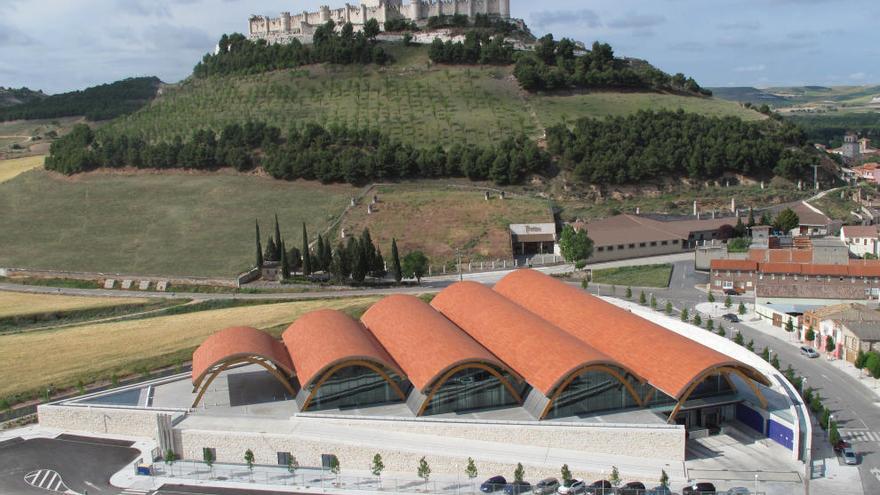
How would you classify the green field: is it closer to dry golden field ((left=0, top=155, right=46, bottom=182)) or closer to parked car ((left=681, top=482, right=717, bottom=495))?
dry golden field ((left=0, top=155, right=46, bottom=182))

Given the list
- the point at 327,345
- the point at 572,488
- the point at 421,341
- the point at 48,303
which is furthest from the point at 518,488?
the point at 48,303

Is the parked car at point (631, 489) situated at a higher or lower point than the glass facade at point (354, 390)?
lower

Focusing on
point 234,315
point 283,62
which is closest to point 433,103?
point 283,62

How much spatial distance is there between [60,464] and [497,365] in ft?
65.6

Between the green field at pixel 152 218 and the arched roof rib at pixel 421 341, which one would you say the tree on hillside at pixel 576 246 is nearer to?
the green field at pixel 152 218

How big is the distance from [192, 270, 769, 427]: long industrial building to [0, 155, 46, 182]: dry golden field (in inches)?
3527

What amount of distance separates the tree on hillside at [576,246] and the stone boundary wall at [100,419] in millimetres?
42431

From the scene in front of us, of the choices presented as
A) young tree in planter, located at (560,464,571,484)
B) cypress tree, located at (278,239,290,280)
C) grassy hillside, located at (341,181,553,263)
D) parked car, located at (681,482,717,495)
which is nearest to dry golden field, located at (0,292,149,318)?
cypress tree, located at (278,239,290,280)

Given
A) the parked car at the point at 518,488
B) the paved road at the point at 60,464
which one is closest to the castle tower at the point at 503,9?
the paved road at the point at 60,464

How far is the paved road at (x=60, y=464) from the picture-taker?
33.6m

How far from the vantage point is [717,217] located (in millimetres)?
87625

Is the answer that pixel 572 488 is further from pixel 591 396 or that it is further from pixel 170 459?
pixel 170 459

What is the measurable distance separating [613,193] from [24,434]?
7145 centimetres

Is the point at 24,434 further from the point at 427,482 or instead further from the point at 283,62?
the point at 283,62
